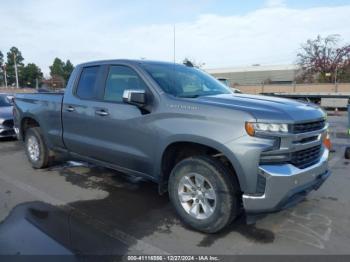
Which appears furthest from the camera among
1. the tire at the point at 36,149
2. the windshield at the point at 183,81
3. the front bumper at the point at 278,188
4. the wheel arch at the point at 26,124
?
the wheel arch at the point at 26,124

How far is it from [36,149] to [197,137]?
4038 millimetres

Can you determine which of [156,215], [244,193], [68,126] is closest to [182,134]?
[244,193]

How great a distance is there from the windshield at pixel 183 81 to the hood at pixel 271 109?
0.44 meters

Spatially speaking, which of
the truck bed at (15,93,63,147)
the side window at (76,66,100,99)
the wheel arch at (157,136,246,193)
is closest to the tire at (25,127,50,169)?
the truck bed at (15,93,63,147)

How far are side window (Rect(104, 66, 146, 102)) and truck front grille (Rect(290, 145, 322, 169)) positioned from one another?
198 cm

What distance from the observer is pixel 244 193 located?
339 cm

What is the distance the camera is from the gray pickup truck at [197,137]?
3320 millimetres

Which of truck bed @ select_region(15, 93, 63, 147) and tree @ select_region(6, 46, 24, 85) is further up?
tree @ select_region(6, 46, 24, 85)

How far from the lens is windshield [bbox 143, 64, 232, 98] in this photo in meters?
4.27

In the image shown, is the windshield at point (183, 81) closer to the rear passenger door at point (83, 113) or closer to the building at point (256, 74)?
the rear passenger door at point (83, 113)

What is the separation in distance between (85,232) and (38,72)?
9304 centimetres

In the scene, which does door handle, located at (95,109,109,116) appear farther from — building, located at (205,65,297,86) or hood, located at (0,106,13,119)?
building, located at (205,65,297,86)

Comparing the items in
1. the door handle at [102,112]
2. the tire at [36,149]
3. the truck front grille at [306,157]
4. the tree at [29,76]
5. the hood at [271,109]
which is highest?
the tree at [29,76]


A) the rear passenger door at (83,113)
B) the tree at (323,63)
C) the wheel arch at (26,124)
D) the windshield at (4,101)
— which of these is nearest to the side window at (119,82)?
the rear passenger door at (83,113)
